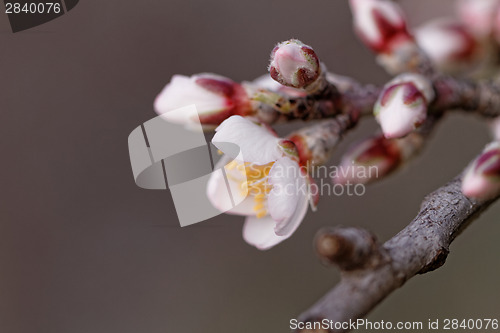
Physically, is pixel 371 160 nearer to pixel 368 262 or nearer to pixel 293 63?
pixel 293 63

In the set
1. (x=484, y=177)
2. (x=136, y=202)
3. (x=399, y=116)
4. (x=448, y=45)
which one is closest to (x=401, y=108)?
(x=399, y=116)

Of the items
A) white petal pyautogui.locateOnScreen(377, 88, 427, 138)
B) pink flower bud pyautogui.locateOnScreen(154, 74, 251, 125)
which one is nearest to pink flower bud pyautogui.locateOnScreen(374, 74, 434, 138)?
white petal pyautogui.locateOnScreen(377, 88, 427, 138)

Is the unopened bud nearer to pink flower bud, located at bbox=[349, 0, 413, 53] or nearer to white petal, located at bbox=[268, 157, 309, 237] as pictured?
pink flower bud, located at bbox=[349, 0, 413, 53]

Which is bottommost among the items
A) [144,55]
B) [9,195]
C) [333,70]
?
[9,195]

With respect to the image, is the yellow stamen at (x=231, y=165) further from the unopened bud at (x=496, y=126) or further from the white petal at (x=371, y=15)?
the unopened bud at (x=496, y=126)

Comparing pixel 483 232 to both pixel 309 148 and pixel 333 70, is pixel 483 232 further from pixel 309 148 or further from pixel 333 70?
pixel 309 148

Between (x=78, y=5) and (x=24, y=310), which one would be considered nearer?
(x=78, y=5)

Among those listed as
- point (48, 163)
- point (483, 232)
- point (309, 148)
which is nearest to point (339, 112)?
point (309, 148)
